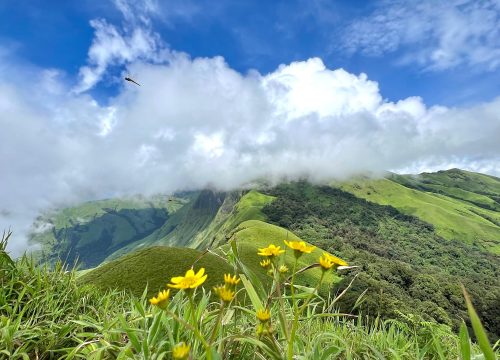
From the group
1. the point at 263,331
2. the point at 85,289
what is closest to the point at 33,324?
the point at 85,289

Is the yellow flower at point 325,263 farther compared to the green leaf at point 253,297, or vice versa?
the green leaf at point 253,297

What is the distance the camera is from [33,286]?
4.98m

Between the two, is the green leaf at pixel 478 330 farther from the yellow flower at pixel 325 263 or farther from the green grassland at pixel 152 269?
the green grassland at pixel 152 269

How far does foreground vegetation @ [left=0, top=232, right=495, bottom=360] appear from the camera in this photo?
241cm

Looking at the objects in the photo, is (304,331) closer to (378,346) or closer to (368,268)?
(378,346)

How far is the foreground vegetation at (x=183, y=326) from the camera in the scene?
95.0 inches

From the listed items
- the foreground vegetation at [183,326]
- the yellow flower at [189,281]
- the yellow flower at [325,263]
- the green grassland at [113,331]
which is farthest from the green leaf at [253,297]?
the yellow flower at [189,281]

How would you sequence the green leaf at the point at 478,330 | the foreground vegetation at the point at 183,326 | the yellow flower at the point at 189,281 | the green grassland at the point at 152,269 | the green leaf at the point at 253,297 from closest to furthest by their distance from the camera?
the green leaf at the point at 478,330, the yellow flower at the point at 189,281, the foreground vegetation at the point at 183,326, the green leaf at the point at 253,297, the green grassland at the point at 152,269

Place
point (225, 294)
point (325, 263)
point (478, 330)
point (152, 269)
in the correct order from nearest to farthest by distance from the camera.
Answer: point (478, 330)
point (225, 294)
point (325, 263)
point (152, 269)

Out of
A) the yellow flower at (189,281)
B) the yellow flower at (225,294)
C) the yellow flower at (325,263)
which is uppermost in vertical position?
the yellow flower at (325,263)

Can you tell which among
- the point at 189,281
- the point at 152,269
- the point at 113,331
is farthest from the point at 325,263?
the point at 152,269

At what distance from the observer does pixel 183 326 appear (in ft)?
10.9

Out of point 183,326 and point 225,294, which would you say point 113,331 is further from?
point 225,294

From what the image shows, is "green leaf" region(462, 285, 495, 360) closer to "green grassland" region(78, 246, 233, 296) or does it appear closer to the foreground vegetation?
the foreground vegetation
